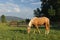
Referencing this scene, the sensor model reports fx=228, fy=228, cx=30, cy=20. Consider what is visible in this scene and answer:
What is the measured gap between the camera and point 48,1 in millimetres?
63656

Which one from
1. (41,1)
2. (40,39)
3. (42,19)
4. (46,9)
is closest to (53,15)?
(46,9)

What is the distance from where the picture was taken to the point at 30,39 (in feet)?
50.2

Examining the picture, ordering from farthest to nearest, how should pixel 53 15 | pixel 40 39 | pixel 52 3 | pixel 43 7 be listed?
pixel 43 7
pixel 52 3
pixel 53 15
pixel 40 39

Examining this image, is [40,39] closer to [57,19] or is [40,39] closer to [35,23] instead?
[35,23]

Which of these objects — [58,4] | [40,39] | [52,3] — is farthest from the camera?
[52,3]

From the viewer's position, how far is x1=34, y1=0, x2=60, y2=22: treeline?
180ft

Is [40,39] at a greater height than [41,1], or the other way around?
[41,1]

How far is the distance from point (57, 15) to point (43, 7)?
10.7m

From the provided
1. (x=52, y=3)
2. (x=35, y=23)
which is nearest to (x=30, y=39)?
(x=35, y=23)

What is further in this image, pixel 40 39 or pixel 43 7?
pixel 43 7

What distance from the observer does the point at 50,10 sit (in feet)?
189

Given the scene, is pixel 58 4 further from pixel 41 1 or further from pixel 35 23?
pixel 35 23

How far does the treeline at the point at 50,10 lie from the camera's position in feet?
180

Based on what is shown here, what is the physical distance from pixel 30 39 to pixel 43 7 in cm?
5002
